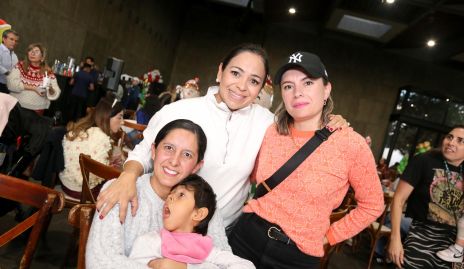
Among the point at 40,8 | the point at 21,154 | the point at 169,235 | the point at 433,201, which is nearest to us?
the point at 169,235

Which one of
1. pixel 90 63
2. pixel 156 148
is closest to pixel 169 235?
pixel 156 148

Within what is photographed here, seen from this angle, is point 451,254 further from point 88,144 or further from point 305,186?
point 88,144

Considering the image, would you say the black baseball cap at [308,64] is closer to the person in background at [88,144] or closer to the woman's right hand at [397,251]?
the woman's right hand at [397,251]

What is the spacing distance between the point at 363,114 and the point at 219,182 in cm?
1375

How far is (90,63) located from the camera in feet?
26.8

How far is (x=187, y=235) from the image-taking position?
1.43 meters

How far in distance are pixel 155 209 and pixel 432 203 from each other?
1.74m

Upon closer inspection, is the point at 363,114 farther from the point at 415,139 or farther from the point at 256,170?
the point at 256,170

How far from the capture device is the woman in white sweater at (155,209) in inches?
49.3

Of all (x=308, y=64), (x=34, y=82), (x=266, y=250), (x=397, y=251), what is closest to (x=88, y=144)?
(x=266, y=250)

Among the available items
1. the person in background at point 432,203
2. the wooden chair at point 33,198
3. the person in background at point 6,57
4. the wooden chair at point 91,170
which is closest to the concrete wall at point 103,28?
the person in background at point 6,57

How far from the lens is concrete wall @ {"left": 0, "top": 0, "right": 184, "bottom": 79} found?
7.32m

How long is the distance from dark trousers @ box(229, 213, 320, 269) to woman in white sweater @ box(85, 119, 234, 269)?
0.38ft

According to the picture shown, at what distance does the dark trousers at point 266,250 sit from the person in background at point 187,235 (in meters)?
0.14
